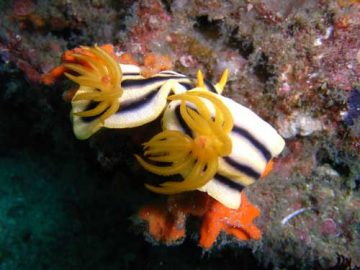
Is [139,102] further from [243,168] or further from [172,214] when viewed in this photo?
[172,214]

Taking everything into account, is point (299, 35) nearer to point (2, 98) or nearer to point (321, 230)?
point (321, 230)

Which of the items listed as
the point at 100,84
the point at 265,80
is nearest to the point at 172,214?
the point at 100,84

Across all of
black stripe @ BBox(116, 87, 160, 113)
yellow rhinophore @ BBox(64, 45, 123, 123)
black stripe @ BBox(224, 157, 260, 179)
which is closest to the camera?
black stripe @ BBox(224, 157, 260, 179)

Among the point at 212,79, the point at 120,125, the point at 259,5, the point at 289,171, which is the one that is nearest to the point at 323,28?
the point at 259,5

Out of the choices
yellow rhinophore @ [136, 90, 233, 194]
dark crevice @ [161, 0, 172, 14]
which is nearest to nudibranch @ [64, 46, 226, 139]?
yellow rhinophore @ [136, 90, 233, 194]

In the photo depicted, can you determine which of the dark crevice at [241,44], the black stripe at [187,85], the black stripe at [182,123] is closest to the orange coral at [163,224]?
the black stripe at [182,123]

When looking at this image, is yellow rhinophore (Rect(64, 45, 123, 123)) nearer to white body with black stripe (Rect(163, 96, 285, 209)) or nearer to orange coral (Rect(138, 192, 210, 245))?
white body with black stripe (Rect(163, 96, 285, 209))

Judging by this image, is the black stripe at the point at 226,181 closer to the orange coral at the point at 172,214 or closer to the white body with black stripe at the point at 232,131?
the white body with black stripe at the point at 232,131
